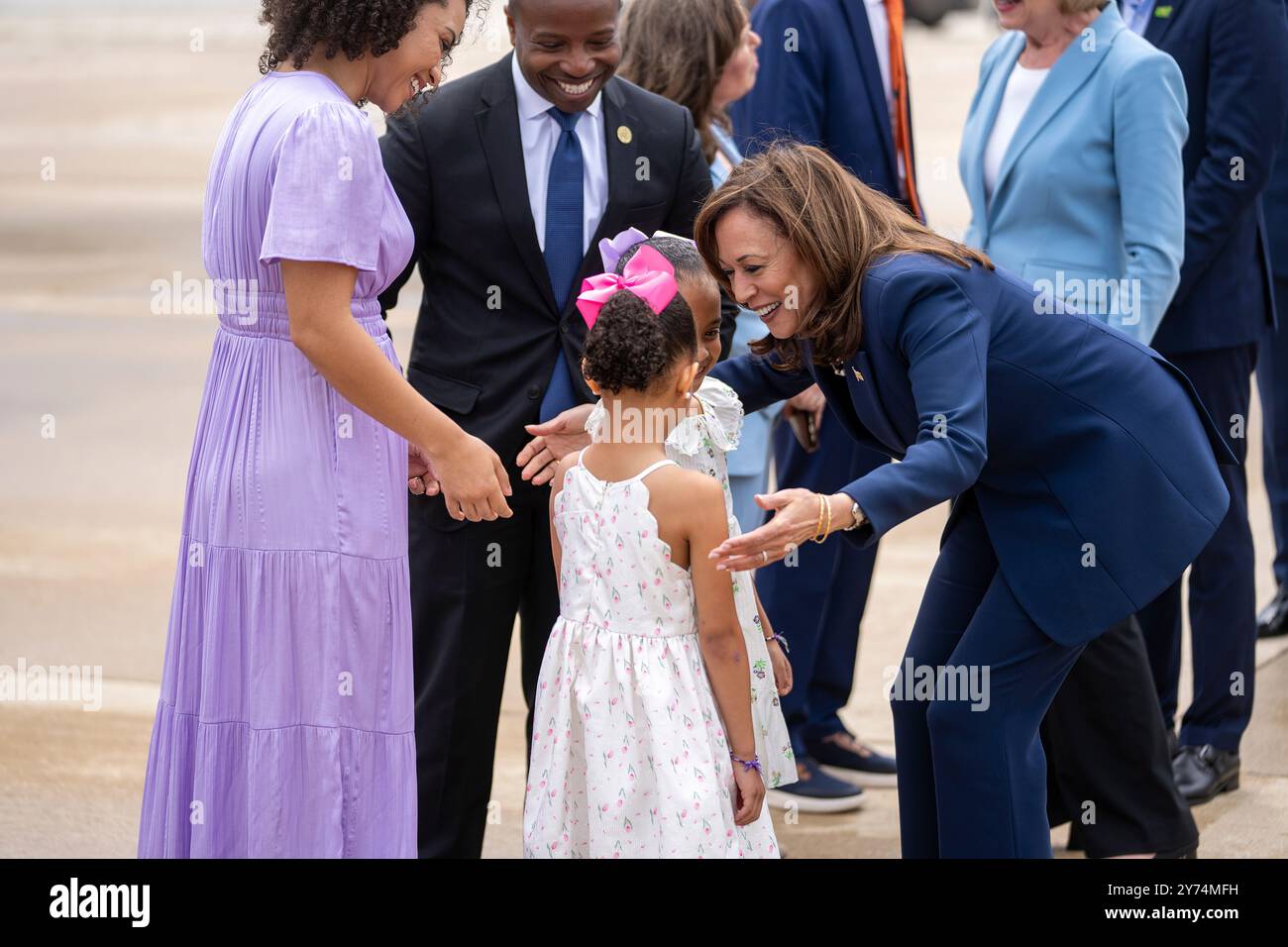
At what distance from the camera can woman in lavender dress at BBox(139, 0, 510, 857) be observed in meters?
2.73

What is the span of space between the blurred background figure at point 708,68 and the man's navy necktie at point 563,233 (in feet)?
2.03

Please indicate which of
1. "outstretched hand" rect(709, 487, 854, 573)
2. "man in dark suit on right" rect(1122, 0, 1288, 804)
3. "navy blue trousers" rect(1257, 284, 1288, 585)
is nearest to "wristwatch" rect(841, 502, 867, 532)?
"outstretched hand" rect(709, 487, 854, 573)

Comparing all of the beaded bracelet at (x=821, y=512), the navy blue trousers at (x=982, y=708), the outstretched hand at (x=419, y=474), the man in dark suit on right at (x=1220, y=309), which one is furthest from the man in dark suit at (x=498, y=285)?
the man in dark suit on right at (x=1220, y=309)

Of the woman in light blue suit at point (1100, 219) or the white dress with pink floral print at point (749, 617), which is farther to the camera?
the woman in light blue suit at point (1100, 219)

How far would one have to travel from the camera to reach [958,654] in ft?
10.3

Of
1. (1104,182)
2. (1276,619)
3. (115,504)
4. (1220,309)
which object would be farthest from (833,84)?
(115,504)

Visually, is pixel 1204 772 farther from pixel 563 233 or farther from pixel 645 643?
pixel 563 233

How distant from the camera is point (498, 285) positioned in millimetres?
3627

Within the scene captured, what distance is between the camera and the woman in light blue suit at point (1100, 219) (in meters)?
3.86

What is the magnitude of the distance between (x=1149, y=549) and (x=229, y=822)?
1751 mm

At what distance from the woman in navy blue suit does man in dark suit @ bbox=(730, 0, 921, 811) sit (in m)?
1.44

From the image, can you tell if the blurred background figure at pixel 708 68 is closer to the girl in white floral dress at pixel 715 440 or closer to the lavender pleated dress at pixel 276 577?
the girl in white floral dress at pixel 715 440
